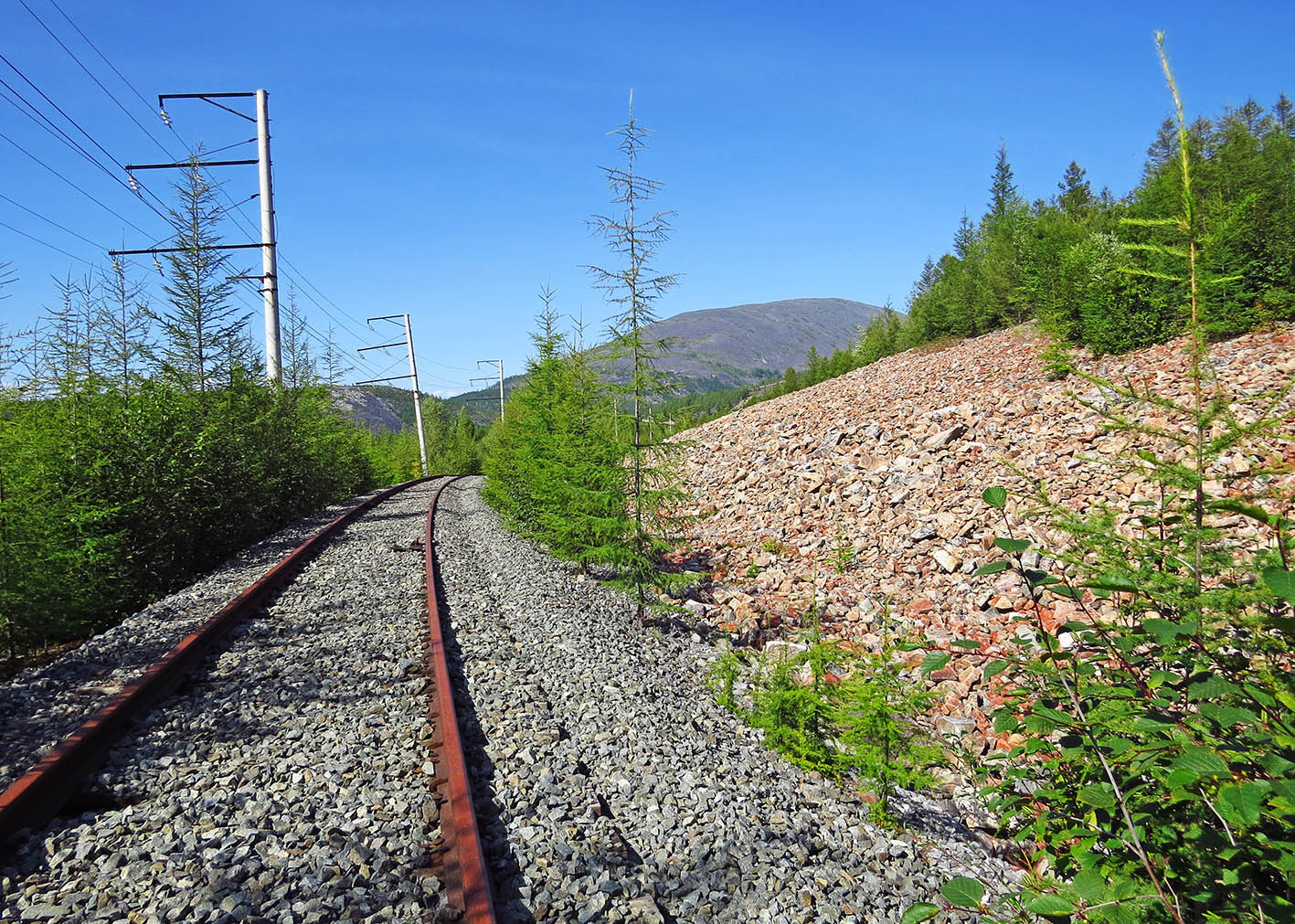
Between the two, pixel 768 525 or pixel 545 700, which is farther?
pixel 768 525

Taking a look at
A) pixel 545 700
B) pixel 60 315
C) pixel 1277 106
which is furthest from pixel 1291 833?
pixel 1277 106

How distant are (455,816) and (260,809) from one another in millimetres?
1008

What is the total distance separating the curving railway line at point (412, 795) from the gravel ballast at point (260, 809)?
0.01 m

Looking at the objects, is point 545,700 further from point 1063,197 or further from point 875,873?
point 1063,197

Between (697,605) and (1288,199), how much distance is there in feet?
47.6

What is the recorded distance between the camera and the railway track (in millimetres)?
2621

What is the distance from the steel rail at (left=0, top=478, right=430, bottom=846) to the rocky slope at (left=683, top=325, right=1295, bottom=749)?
469 cm

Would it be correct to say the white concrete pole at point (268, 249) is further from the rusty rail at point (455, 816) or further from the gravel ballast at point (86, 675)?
the rusty rail at point (455, 816)

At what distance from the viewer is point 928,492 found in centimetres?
939

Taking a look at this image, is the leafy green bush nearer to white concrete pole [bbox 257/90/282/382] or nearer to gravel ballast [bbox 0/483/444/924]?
gravel ballast [bbox 0/483/444/924]

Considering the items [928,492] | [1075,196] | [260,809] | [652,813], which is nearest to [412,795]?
[260,809]

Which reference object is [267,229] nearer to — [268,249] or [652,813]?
[268,249]

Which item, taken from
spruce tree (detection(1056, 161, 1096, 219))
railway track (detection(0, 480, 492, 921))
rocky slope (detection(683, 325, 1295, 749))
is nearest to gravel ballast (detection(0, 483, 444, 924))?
railway track (detection(0, 480, 492, 921))

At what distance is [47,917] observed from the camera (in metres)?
2.46
